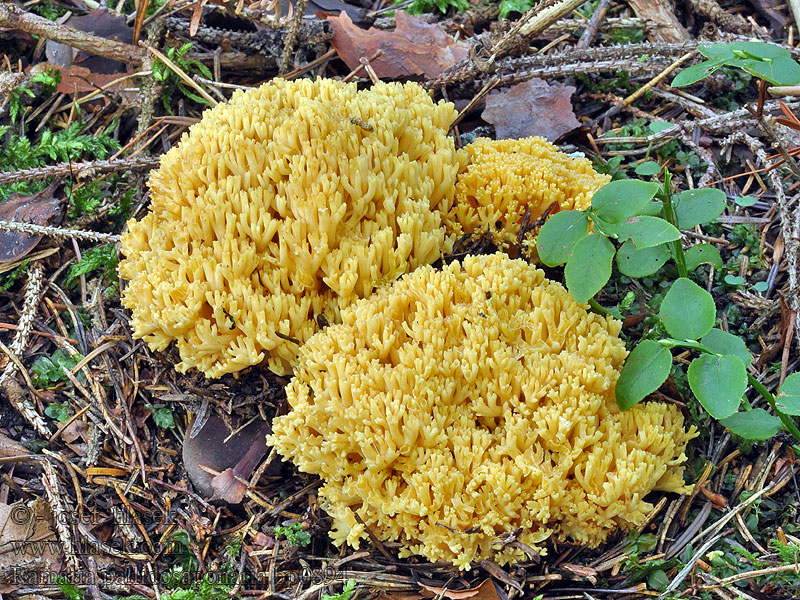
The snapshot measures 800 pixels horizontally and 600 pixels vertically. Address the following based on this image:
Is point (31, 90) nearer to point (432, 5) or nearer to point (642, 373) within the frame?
point (432, 5)

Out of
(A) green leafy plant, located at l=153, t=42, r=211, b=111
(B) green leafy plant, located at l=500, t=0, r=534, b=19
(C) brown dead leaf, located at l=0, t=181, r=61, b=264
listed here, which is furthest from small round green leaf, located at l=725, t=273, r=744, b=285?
(C) brown dead leaf, located at l=0, t=181, r=61, b=264

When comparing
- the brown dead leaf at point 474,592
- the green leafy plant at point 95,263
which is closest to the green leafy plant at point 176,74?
the green leafy plant at point 95,263

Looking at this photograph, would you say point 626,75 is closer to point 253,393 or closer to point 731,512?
point 731,512

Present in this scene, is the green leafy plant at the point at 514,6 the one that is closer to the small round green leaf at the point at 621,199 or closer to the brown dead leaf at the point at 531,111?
the brown dead leaf at the point at 531,111

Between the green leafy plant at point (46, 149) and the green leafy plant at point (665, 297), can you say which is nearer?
the green leafy plant at point (665, 297)

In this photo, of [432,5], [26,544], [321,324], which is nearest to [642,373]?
[321,324]
